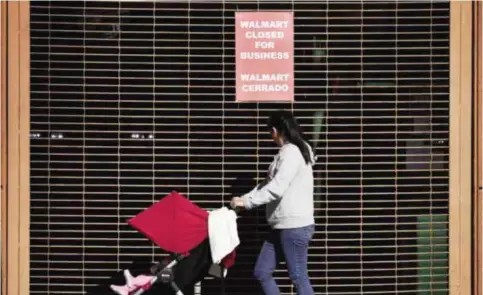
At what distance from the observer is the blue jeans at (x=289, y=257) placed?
19.2 ft

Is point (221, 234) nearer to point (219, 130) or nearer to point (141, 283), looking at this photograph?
point (141, 283)

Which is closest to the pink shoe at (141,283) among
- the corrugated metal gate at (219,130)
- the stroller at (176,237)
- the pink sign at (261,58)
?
the stroller at (176,237)

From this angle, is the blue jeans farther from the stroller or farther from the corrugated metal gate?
the corrugated metal gate

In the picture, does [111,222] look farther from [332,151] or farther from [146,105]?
[332,151]

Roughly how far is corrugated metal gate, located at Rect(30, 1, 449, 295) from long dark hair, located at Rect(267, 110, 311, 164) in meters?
0.82

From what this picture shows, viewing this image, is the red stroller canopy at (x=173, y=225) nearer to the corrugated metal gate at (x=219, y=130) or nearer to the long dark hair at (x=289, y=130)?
the long dark hair at (x=289, y=130)

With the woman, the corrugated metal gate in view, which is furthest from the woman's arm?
the corrugated metal gate

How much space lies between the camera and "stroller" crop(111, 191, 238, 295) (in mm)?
5535

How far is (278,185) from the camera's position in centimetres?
574

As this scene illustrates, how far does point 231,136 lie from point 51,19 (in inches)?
70.3

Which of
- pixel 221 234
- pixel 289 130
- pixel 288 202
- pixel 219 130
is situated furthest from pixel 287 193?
pixel 219 130

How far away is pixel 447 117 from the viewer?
6844mm
